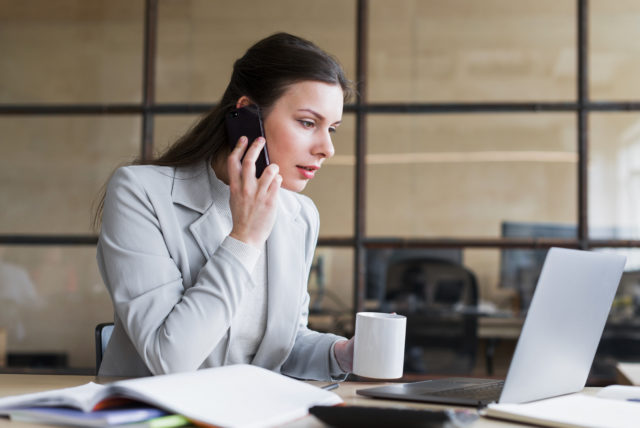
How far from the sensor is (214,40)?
238cm

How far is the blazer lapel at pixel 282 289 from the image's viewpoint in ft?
4.72

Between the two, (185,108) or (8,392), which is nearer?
(8,392)

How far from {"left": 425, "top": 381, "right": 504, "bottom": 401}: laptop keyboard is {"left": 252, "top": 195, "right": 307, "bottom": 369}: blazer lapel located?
0.44 m

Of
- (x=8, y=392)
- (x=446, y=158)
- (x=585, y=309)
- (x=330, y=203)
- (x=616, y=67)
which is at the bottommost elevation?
(x=8, y=392)

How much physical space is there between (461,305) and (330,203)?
606 millimetres

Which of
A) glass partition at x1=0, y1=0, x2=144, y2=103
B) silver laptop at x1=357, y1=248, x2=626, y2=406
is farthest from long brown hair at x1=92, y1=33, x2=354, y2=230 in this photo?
glass partition at x1=0, y1=0, x2=144, y2=103

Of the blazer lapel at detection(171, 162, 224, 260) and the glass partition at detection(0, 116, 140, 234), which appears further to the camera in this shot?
the glass partition at detection(0, 116, 140, 234)

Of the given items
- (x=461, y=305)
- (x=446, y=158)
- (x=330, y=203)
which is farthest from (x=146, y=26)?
(x=461, y=305)

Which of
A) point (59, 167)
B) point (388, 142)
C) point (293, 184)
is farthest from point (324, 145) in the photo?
point (59, 167)

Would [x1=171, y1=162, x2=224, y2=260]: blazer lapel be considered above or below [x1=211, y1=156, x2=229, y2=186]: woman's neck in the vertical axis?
below

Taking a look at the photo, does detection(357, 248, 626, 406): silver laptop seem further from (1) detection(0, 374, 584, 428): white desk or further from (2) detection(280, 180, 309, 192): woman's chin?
(2) detection(280, 180, 309, 192): woman's chin

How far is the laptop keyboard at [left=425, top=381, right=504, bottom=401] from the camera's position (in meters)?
1.04

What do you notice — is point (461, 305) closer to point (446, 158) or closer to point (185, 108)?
point (446, 158)

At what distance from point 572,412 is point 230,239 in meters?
0.64
